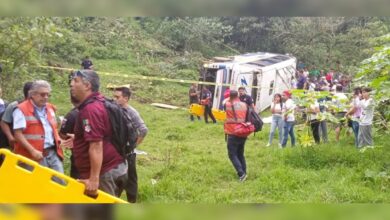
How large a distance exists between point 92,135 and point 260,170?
3.70 meters

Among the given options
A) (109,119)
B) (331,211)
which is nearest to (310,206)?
(331,211)

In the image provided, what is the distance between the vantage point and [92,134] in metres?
2.29

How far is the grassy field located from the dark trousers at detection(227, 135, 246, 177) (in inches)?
6.2

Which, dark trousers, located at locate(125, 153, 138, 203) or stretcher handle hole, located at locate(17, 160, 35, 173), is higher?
stretcher handle hole, located at locate(17, 160, 35, 173)

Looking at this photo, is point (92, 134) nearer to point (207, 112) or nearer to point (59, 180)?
point (59, 180)

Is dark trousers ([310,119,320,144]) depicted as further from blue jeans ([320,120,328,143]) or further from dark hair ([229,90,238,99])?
dark hair ([229,90,238,99])

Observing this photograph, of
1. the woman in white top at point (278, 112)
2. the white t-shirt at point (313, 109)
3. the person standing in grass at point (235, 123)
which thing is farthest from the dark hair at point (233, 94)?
the woman in white top at point (278, 112)

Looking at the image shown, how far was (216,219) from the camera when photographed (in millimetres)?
434

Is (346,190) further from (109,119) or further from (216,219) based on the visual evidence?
(216,219)

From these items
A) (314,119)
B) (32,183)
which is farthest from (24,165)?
(314,119)

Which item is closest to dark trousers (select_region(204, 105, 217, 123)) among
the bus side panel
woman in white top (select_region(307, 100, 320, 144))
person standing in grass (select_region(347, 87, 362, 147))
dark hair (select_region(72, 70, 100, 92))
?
the bus side panel

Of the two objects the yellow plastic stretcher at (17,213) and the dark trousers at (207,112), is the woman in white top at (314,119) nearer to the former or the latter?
the dark trousers at (207,112)

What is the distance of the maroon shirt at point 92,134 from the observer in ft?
7.49

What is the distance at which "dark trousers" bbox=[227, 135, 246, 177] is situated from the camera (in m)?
5.15
